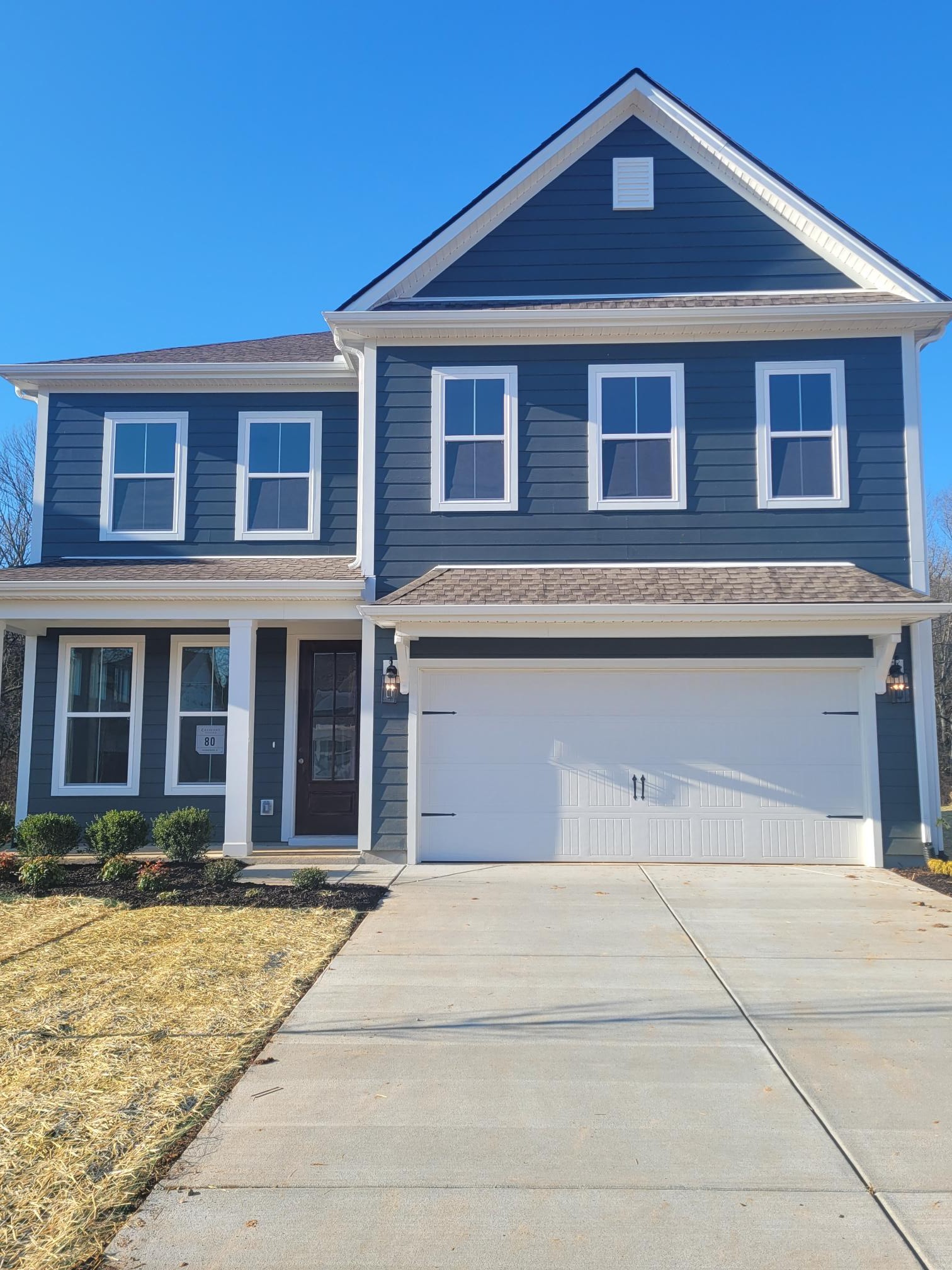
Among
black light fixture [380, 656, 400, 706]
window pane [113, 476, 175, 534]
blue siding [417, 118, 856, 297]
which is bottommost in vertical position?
black light fixture [380, 656, 400, 706]

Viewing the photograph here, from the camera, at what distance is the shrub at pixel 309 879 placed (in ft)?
27.3

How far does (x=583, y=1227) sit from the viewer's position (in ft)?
9.98

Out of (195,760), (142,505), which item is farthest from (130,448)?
(195,760)

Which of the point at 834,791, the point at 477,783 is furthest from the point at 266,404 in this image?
the point at 834,791

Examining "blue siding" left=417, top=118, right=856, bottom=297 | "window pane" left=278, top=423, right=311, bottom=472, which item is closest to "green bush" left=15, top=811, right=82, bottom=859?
"window pane" left=278, top=423, right=311, bottom=472

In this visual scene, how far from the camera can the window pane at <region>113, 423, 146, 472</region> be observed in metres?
11.6

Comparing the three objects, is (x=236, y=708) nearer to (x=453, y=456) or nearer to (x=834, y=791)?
(x=453, y=456)

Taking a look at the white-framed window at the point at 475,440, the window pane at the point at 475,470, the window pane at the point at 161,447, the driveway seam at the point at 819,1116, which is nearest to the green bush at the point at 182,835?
the white-framed window at the point at 475,440

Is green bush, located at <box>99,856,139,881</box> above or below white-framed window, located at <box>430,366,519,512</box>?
below

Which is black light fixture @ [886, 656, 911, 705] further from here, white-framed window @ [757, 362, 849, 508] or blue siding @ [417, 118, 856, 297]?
blue siding @ [417, 118, 856, 297]

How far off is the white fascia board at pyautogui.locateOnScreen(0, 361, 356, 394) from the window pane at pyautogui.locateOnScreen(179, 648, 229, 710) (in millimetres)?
3249

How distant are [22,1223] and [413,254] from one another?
9.65 m

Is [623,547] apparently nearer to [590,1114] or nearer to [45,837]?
[45,837]

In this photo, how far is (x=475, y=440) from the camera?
402 inches
